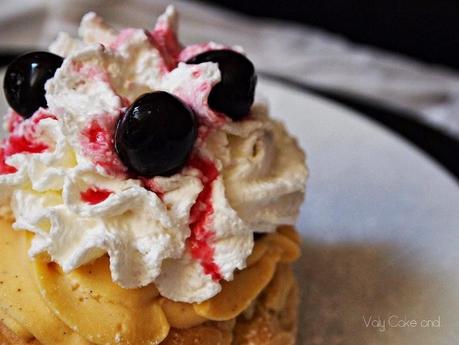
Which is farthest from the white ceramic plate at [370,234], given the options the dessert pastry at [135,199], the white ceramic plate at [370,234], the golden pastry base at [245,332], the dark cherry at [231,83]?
the dark cherry at [231,83]

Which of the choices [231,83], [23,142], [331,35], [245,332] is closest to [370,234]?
[245,332]

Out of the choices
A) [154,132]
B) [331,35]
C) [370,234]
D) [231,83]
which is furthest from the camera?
[331,35]

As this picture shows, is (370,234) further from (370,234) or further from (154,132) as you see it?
(154,132)

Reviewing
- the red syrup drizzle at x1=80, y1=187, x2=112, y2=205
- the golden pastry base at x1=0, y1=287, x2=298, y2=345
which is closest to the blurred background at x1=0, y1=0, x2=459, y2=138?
the golden pastry base at x1=0, y1=287, x2=298, y2=345

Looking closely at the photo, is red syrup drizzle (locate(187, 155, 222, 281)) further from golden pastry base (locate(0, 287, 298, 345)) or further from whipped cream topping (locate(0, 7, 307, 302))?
golden pastry base (locate(0, 287, 298, 345))

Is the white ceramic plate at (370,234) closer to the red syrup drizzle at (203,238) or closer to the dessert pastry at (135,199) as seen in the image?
the dessert pastry at (135,199)

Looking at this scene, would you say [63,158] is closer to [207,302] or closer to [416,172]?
[207,302]
